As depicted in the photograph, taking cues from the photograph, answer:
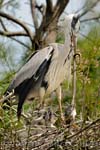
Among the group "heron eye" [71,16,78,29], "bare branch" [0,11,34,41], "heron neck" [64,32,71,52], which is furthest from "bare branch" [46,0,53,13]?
"heron neck" [64,32,71,52]

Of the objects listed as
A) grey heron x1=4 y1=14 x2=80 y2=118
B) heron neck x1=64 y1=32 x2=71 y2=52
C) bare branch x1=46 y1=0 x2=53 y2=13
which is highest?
bare branch x1=46 y1=0 x2=53 y2=13

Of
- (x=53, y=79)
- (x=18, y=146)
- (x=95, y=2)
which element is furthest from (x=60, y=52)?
(x=95, y=2)

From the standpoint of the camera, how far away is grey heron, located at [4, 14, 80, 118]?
11.3 ft

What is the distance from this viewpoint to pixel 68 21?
3.53 metres

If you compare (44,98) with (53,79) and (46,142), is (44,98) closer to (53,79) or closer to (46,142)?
(53,79)

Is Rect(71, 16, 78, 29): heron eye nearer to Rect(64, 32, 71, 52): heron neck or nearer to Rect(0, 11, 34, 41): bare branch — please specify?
Rect(64, 32, 71, 52): heron neck

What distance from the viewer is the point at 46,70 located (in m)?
3.52

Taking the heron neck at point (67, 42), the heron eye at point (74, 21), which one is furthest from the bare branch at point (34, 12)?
the heron neck at point (67, 42)

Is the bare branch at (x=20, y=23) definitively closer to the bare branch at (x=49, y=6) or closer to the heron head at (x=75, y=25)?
the bare branch at (x=49, y=6)

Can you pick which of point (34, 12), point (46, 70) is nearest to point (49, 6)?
point (34, 12)

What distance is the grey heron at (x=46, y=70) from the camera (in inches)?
136

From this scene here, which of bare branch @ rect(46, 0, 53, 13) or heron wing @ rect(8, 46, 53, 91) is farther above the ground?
bare branch @ rect(46, 0, 53, 13)

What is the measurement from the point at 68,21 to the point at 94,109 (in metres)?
1.25

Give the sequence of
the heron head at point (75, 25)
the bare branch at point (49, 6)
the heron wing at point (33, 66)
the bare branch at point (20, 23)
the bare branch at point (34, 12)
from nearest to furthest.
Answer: the heron wing at point (33, 66) → the heron head at point (75, 25) → the bare branch at point (20, 23) → the bare branch at point (34, 12) → the bare branch at point (49, 6)
